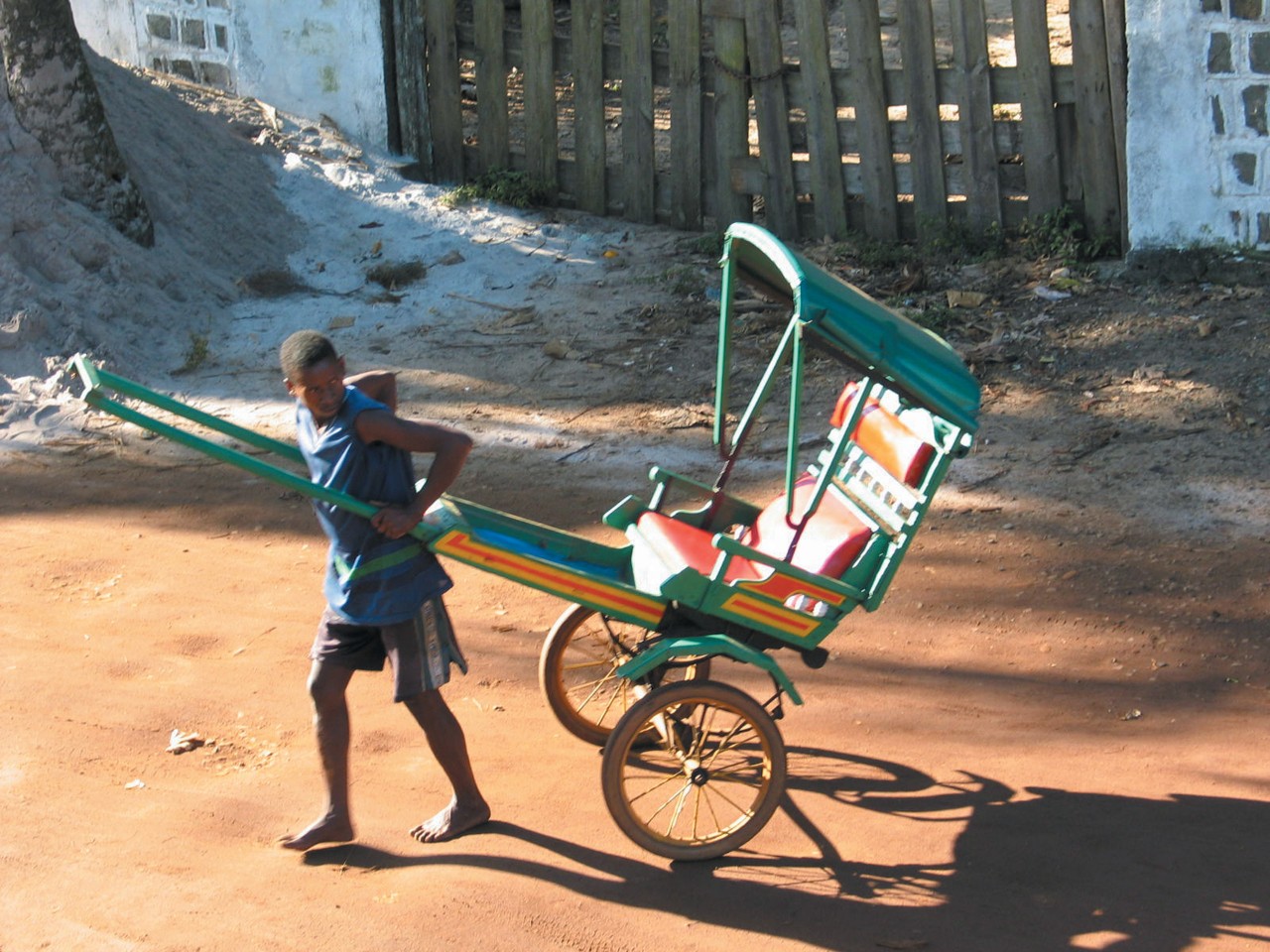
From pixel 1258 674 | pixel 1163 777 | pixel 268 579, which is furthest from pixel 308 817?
pixel 1258 674

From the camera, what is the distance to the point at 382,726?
5.11 meters

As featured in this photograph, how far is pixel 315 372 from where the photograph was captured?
385 cm

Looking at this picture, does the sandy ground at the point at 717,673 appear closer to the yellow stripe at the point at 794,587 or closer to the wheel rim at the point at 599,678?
the wheel rim at the point at 599,678

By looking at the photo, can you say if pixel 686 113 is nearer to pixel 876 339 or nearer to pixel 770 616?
pixel 876 339

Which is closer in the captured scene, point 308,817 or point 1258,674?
point 308,817

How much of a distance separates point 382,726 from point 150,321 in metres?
5.57

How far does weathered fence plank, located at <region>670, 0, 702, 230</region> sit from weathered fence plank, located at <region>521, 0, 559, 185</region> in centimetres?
114

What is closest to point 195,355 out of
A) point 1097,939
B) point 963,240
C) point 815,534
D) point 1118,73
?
point 963,240

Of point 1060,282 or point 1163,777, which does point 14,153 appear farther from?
point 1163,777

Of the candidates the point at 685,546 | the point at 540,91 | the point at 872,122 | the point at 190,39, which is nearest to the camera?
the point at 685,546

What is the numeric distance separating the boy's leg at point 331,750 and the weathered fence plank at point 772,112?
7.24m

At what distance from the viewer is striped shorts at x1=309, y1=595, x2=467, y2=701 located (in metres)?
4.13

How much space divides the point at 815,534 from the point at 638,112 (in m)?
7.04

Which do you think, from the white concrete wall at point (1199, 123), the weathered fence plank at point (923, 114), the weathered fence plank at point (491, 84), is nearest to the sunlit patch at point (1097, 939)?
the white concrete wall at point (1199, 123)
